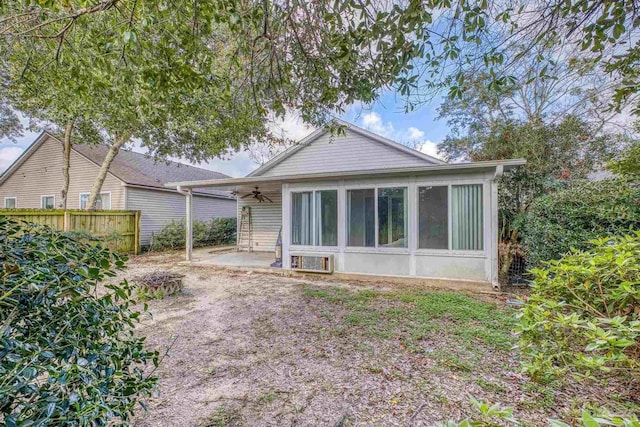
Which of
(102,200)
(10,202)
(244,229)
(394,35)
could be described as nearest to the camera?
(394,35)

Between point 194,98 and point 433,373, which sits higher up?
point 194,98

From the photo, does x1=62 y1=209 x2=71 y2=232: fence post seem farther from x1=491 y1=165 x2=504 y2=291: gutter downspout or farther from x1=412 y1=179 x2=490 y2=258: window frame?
x1=491 y1=165 x2=504 y2=291: gutter downspout

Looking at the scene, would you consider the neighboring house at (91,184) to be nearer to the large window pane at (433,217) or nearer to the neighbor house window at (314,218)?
A: the neighbor house window at (314,218)

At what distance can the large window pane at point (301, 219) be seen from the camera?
7.37 metres

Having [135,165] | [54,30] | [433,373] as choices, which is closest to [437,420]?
[433,373]

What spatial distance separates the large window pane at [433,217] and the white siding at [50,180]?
11.4 meters

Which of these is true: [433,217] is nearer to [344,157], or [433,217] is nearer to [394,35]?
[394,35]

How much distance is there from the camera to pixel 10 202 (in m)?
14.1

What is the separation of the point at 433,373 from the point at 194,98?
4.71 metres

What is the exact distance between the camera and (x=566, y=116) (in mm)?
8117

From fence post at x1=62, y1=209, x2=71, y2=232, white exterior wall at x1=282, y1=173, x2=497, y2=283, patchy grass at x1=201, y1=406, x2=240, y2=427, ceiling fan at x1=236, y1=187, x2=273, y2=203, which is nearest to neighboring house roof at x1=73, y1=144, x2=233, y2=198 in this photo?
fence post at x1=62, y1=209, x2=71, y2=232

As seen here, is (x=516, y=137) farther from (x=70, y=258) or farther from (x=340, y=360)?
(x=70, y=258)

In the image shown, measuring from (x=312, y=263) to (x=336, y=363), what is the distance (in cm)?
424

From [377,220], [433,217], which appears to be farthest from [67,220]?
[433,217]
